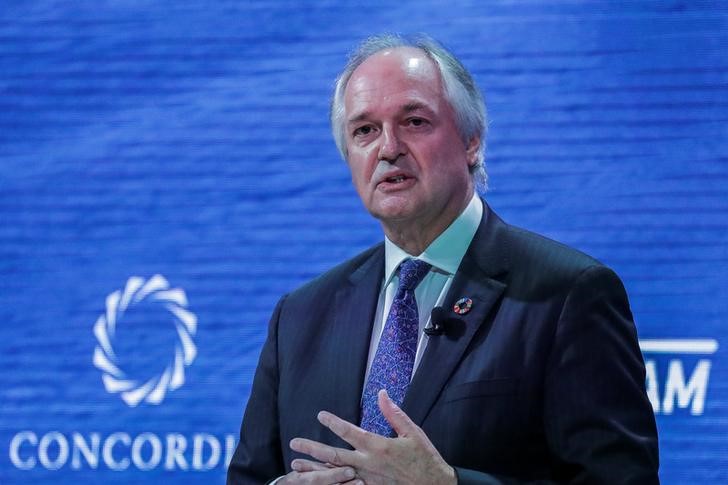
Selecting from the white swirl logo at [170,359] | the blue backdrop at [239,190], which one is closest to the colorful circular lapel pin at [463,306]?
the blue backdrop at [239,190]

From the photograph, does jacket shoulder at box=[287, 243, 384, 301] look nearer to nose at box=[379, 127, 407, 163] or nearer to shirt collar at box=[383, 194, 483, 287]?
shirt collar at box=[383, 194, 483, 287]

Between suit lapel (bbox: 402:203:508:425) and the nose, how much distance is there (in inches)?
8.0

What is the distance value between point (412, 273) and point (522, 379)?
0.30 m

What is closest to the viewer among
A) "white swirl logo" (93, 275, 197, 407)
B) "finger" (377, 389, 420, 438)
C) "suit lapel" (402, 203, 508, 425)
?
"finger" (377, 389, 420, 438)

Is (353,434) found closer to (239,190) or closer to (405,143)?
(405,143)

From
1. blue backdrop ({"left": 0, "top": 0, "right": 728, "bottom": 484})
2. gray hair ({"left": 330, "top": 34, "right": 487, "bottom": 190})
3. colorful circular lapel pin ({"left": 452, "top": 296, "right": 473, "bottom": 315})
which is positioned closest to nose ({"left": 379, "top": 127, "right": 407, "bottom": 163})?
gray hair ({"left": 330, "top": 34, "right": 487, "bottom": 190})

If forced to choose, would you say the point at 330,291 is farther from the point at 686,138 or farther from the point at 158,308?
the point at 686,138

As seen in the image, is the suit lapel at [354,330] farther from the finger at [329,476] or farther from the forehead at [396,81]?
the forehead at [396,81]

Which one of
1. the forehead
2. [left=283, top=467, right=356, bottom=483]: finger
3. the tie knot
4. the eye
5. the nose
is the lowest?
[left=283, top=467, right=356, bottom=483]: finger

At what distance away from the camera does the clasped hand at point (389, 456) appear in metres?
1.52

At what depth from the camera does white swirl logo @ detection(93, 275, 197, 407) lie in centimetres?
266

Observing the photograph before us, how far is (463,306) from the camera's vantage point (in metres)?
1.74

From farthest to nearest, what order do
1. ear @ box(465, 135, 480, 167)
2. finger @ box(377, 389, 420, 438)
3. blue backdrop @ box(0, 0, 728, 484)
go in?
blue backdrop @ box(0, 0, 728, 484), ear @ box(465, 135, 480, 167), finger @ box(377, 389, 420, 438)

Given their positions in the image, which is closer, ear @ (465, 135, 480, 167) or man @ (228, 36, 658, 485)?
man @ (228, 36, 658, 485)
